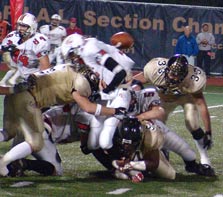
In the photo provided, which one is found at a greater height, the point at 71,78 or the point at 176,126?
the point at 71,78

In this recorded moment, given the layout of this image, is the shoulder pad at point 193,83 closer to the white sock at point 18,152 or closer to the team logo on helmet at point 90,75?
the team logo on helmet at point 90,75

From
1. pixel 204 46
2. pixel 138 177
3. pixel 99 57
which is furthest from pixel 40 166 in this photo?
pixel 204 46

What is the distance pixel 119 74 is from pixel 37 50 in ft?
5.99

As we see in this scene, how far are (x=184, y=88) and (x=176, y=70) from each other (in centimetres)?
25

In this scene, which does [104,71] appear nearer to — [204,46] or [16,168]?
[16,168]

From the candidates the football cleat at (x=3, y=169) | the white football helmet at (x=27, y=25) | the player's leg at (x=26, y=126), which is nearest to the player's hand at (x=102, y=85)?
the player's leg at (x=26, y=126)

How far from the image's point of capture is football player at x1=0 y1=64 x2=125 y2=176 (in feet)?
21.6

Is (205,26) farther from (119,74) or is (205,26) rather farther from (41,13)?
(119,74)

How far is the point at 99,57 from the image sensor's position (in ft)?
21.9

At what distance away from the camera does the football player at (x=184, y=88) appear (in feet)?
23.3

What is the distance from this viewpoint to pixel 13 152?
654 centimetres

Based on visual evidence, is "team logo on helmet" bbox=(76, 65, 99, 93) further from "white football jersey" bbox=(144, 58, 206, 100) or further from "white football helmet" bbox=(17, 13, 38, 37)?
"white football helmet" bbox=(17, 13, 38, 37)

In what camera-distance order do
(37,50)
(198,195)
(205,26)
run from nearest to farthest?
(198,195), (37,50), (205,26)

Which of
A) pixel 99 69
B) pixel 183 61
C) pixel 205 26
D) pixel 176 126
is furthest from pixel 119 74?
pixel 205 26
